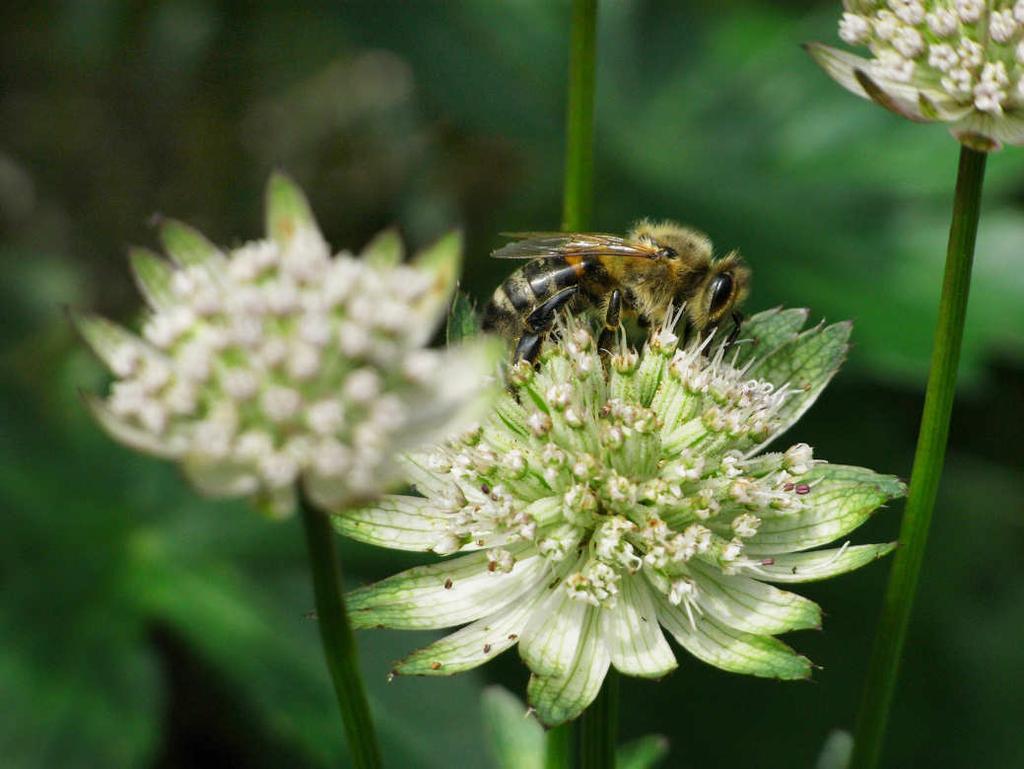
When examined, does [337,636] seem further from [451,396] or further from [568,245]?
[568,245]

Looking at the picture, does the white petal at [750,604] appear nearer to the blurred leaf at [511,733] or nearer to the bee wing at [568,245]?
the blurred leaf at [511,733]

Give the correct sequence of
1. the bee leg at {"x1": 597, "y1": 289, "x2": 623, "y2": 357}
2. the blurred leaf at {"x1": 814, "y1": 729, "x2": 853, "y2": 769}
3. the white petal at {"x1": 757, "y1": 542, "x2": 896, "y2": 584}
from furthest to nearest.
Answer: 1. the bee leg at {"x1": 597, "y1": 289, "x2": 623, "y2": 357}
2. the blurred leaf at {"x1": 814, "y1": 729, "x2": 853, "y2": 769}
3. the white petal at {"x1": 757, "y1": 542, "x2": 896, "y2": 584}

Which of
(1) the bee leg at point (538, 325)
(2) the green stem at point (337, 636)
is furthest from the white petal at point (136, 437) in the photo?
(1) the bee leg at point (538, 325)

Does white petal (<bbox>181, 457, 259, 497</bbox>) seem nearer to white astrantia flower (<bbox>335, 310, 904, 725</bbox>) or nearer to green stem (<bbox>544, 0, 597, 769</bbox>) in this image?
white astrantia flower (<bbox>335, 310, 904, 725</bbox>)

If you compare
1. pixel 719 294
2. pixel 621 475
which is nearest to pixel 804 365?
pixel 719 294

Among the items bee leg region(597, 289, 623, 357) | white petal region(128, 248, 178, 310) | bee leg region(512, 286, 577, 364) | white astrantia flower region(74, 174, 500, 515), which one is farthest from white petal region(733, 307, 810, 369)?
white petal region(128, 248, 178, 310)

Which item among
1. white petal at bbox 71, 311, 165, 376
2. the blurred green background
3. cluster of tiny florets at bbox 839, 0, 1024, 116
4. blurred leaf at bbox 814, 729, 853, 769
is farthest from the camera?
the blurred green background
